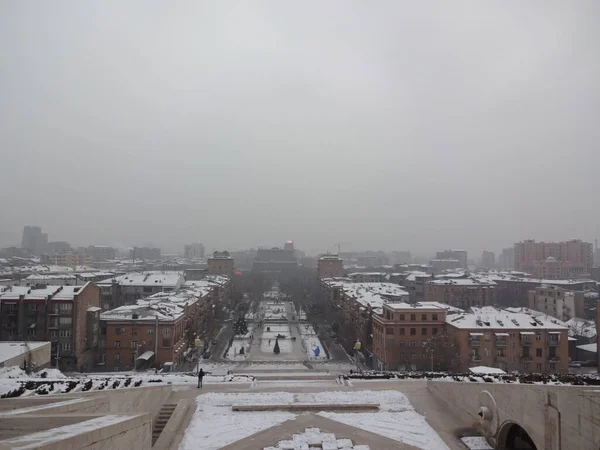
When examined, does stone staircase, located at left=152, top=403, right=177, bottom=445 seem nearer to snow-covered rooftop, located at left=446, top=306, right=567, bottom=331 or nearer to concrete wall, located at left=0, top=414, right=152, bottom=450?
concrete wall, located at left=0, top=414, right=152, bottom=450

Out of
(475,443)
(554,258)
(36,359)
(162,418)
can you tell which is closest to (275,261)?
(554,258)

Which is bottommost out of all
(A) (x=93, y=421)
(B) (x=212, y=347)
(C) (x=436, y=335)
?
(B) (x=212, y=347)

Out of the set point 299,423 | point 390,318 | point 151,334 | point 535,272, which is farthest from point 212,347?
point 535,272

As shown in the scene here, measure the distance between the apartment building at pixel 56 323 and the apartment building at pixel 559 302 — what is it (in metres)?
57.3

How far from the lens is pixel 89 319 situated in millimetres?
37594

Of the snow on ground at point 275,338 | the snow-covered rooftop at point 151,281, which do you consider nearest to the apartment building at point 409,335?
the snow on ground at point 275,338

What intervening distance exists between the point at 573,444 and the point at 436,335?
2642 cm

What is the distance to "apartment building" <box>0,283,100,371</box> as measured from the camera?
35.5 m

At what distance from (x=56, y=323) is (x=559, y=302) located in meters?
60.6

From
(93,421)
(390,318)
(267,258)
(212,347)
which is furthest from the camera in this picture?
(267,258)

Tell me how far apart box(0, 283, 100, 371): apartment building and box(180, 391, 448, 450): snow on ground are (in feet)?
73.0

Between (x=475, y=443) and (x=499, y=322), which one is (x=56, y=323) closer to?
(x=475, y=443)

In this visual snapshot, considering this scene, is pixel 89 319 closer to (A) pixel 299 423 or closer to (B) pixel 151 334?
(B) pixel 151 334

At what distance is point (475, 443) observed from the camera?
14555 millimetres
